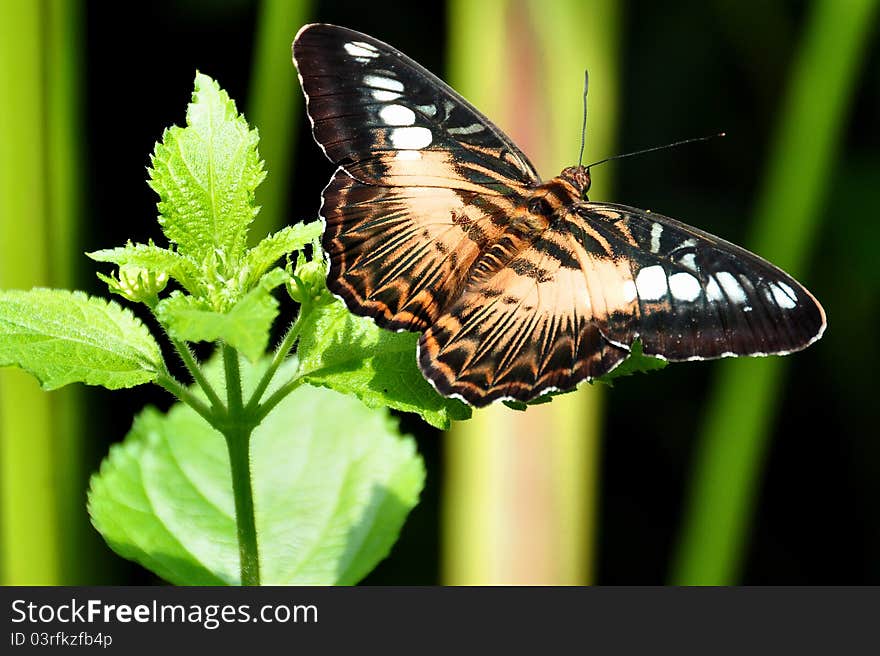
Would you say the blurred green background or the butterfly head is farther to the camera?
the blurred green background

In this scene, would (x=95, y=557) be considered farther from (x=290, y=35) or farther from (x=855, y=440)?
(x=855, y=440)

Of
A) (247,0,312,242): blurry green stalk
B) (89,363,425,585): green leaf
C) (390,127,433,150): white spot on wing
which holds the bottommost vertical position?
(89,363,425,585): green leaf

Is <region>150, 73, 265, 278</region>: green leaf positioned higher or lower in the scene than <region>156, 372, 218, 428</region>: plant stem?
higher

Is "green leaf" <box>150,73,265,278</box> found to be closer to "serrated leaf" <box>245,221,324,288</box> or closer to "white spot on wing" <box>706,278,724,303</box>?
"serrated leaf" <box>245,221,324,288</box>

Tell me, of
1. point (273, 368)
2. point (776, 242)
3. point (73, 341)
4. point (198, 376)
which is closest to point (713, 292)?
point (273, 368)

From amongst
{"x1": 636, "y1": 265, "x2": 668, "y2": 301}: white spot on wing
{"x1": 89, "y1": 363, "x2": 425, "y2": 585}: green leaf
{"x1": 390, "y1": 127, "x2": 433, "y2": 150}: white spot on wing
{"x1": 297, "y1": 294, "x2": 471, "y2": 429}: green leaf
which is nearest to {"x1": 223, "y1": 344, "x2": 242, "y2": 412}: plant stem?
{"x1": 297, "y1": 294, "x2": 471, "y2": 429}: green leaf

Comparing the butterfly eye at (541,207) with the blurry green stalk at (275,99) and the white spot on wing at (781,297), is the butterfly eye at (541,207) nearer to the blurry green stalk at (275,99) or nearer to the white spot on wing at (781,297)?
the white spot on wing at (781,297)

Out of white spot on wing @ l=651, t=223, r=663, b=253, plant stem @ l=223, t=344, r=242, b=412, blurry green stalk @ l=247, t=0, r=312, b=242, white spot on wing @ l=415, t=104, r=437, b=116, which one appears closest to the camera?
plant stem @ l=223, t=344, r=242, b=412
